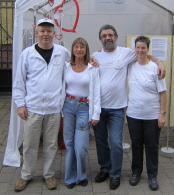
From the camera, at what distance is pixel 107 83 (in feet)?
10.1

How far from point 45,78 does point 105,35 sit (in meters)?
0.81

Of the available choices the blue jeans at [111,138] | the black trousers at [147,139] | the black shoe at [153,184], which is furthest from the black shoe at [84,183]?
the black shoe at [153,184]

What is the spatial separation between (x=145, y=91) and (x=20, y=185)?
1.76m

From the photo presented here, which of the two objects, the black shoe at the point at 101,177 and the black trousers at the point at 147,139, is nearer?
the black trousers at the point at 147,139

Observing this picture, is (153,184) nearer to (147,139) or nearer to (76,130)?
(147,139)

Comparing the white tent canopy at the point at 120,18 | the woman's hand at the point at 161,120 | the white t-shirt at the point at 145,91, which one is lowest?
the woman's hand at the point at 161,120

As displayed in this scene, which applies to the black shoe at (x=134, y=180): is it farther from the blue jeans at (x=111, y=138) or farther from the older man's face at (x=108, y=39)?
the older man's face at (x=108, y=39)

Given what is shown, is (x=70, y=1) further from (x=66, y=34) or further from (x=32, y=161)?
(x=32, y=161)

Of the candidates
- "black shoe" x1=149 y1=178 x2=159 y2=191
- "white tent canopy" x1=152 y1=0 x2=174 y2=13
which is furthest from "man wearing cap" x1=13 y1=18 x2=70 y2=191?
"white tent canopy" x1=152 y1=0 x2=174 y2=13

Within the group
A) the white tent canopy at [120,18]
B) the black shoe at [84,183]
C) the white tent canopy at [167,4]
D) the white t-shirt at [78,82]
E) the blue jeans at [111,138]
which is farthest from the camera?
the white tent canopy at [167,4]

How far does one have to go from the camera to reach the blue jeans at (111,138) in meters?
3.15

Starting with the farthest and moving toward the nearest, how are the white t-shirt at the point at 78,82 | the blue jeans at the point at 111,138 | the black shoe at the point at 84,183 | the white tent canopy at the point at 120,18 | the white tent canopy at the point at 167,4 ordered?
the white tent canopy at the point at 167,4 < the white tent canopy at the point at 120,18 < the black shoe at the point at 84,183 < the blue jeans at the point at 111,138 < the white t-shirt at the point at 78,82

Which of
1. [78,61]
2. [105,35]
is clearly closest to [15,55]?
[78,61]

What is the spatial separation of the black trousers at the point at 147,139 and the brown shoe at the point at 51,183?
0.98 m
